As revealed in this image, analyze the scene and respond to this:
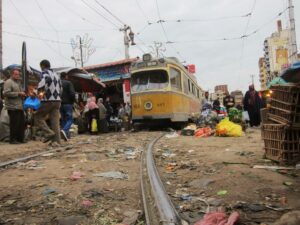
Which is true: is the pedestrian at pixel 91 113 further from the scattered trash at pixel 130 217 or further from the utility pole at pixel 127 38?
the utility pole at pixel 127 38

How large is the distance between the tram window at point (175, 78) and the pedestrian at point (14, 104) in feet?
24.0

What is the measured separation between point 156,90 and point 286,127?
10.8 meters

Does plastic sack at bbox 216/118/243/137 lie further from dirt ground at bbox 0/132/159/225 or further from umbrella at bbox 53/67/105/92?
umbrella at bbox 53/67/105/92

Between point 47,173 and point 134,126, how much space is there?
1249 centimetres

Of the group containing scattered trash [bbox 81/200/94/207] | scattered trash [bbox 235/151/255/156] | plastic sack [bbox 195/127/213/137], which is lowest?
scattered trash [bbox 81/200/94/207]

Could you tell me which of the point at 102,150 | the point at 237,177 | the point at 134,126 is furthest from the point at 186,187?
the point at 134,126

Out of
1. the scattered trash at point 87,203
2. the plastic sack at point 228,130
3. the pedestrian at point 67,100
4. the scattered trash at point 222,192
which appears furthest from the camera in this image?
the plastic sack at point 228,130

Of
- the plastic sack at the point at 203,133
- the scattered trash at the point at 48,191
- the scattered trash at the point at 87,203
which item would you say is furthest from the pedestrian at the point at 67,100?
the scattered trash at the point at 87,203

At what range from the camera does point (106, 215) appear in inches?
144

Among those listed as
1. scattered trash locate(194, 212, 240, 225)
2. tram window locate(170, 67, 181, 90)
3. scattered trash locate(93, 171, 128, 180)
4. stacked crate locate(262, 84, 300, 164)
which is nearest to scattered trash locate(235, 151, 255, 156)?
stacked crate locate(262, 84, 300, 164)

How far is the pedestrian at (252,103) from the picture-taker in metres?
16.5

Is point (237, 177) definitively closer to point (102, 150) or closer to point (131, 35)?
point (102, 150)

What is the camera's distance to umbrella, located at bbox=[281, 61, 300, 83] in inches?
233

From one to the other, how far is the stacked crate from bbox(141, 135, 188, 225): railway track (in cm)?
182
